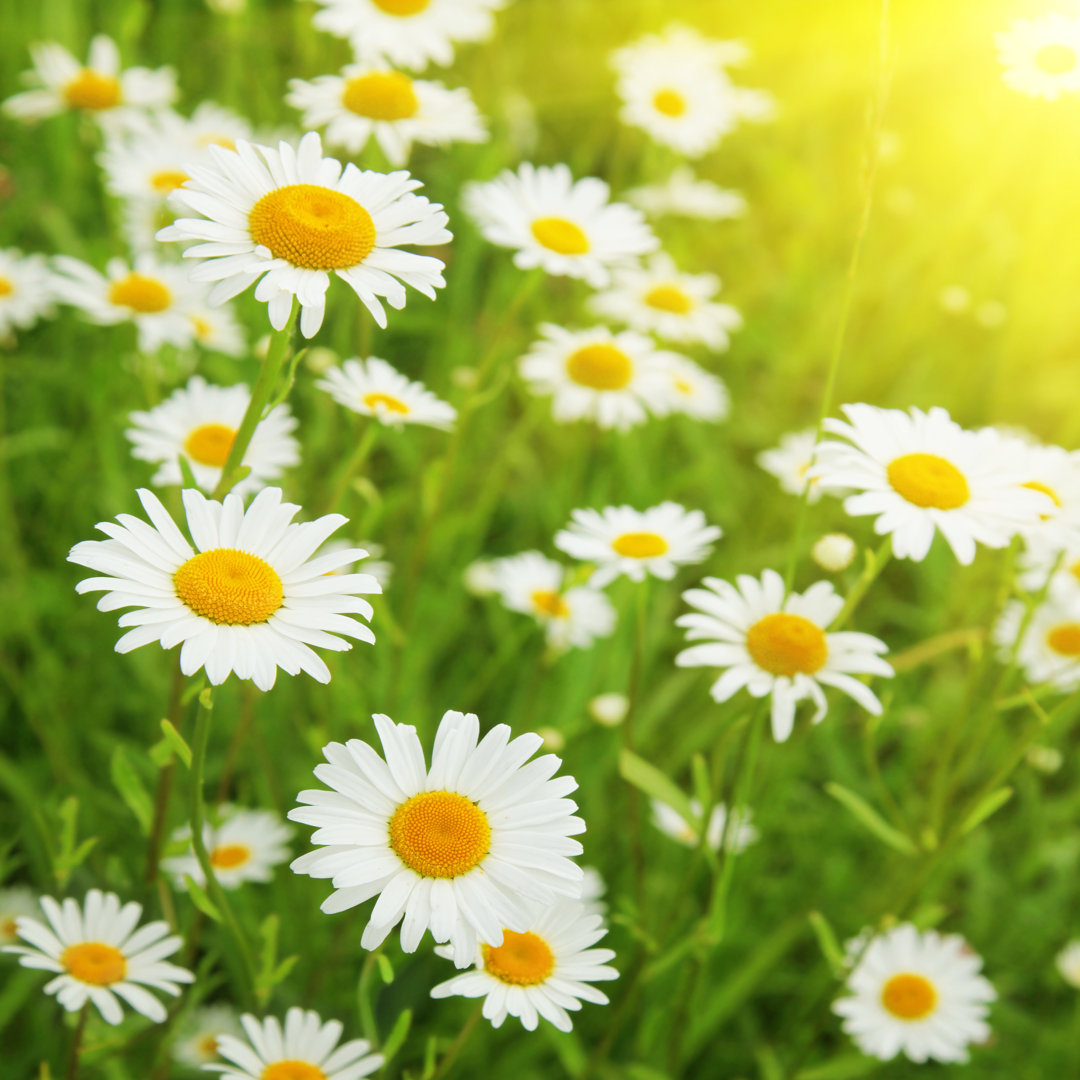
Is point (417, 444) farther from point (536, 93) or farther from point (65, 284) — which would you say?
point (536, 93)

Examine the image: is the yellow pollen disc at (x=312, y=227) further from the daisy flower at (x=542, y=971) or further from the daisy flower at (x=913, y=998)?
the daisy flower at (x=913, y=998)

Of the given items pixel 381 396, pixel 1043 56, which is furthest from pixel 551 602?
pixel 1043 56

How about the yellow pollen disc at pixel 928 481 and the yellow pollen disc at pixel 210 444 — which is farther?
the yellow pollen disc at pixel 210 444

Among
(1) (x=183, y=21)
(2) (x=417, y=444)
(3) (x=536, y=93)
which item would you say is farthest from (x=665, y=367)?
(1) (x=183, y=21)

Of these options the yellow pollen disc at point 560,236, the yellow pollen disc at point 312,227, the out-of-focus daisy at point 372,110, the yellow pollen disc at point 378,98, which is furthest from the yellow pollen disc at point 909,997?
the yellow pollen disc at point 378,98

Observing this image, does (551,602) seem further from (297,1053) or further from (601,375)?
(297,1053)

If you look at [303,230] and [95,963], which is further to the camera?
[95,963]

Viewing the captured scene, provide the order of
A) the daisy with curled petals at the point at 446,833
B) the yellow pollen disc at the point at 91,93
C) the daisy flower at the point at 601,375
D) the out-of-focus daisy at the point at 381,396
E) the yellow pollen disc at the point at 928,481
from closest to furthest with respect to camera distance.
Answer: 1. the daisy with curled petals at the point at 446,833
2. the yellow pollen disc at the point at 928,481
3. the out-of-focus daisy at the point at 381,396
4. the daisy flower at the point at 601,375
5. the yellow pollen disc at the point at 91,93
